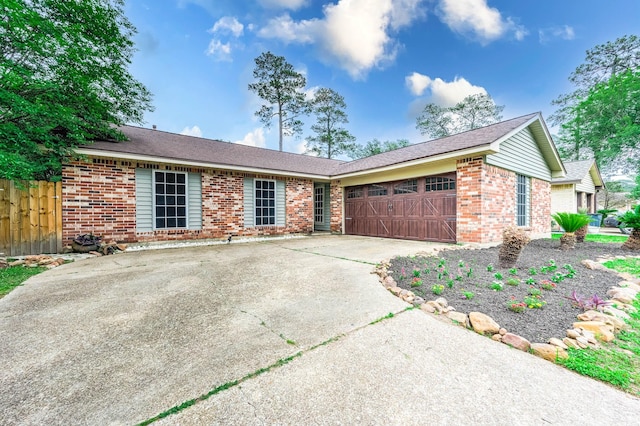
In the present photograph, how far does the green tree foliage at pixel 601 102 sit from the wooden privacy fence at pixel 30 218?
29.3 m

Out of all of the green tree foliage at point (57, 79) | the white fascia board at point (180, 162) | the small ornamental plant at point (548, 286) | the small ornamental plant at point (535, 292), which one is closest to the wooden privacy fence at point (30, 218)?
the green tree foliage at point (57, 79)

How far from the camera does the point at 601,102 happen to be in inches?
725

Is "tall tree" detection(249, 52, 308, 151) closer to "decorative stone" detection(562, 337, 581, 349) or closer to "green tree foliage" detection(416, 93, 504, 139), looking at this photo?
"green tree foliage" detection(416, 93, 504, 139)

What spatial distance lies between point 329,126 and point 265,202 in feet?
51.0

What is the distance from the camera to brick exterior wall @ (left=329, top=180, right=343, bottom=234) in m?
11.7

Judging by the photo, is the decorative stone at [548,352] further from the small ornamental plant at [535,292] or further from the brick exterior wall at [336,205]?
the brick exterior wall at [336,205]

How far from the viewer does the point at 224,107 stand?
15477mm

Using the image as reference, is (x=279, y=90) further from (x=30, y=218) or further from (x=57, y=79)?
(x=30, y=218)

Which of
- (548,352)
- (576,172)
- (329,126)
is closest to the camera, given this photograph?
(548,352)

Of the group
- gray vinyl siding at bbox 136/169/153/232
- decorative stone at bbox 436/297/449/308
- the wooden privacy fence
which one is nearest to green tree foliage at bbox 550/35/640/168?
decorative stone at bbox 436/297/449/308

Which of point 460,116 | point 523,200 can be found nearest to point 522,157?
point 523,200

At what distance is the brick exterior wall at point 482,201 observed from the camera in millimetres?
7035

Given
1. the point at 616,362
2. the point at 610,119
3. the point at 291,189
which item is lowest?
the point at 616,362

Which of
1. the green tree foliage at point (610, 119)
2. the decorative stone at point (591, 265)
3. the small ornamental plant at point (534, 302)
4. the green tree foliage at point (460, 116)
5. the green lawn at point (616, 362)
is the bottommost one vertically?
the green lawn at point (616, 362)
